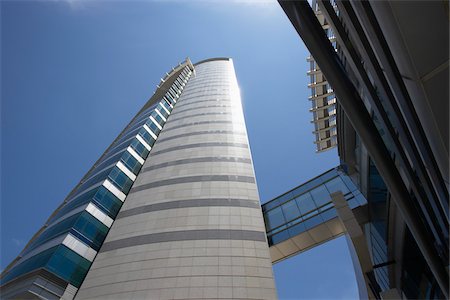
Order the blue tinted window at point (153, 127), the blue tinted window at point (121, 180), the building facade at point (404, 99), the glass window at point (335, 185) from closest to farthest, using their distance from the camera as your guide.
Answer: the building facade at point (404, 99) < the glass window at point (335, 185) < the blue tinted window at point (121, 180) < the blue tinted window at point (153, 127)

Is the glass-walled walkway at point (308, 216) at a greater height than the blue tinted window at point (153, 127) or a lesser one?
lesser

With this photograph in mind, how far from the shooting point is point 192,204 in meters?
20.7

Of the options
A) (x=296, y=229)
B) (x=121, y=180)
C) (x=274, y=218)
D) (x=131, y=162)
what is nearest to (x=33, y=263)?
(x=121, y=180)

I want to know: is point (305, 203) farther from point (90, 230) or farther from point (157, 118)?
point (157, 118)

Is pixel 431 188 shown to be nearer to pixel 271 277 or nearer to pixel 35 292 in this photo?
pixel 271 277

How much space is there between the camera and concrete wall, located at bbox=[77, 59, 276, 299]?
14.9 metres

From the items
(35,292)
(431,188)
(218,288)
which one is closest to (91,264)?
(35,292)

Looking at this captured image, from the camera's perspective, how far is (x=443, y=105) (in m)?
3.02

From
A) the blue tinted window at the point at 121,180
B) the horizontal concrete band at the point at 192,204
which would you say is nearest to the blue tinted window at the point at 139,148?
the blue tinted window at the point at 121,180

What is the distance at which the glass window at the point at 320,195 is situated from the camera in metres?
20.7

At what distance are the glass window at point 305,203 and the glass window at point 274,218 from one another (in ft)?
5.46

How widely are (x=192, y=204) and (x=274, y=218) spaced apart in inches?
272

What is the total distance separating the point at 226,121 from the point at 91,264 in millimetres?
Result: 20891

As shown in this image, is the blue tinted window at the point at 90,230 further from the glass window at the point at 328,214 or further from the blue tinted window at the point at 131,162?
the glass window at the point at 328,214
